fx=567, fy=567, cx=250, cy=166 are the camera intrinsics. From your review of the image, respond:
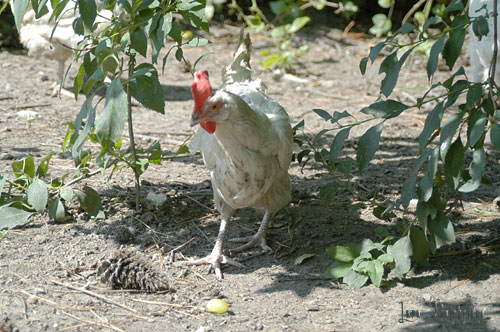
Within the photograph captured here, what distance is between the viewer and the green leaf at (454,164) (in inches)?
93.8

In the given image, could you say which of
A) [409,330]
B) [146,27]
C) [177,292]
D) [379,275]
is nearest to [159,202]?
[177,292]

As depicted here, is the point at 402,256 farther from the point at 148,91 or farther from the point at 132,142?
the point at 132,142

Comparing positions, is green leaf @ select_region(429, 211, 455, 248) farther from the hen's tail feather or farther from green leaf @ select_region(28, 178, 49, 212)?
green leaf @ select_region(28, 178, 49, 212)

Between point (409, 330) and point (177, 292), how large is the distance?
43.1 inches

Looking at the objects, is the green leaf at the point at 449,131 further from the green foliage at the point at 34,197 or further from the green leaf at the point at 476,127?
the green foliage at the point at 34,197

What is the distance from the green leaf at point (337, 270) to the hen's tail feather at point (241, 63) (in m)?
1.40

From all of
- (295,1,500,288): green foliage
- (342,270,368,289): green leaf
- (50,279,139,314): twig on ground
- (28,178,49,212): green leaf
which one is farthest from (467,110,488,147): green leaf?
(28,178,49,212): green leaf

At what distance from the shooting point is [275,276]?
9.69ft

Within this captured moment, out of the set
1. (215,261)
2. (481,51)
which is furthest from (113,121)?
(481,51)

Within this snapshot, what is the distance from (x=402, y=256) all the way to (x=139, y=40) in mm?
1581

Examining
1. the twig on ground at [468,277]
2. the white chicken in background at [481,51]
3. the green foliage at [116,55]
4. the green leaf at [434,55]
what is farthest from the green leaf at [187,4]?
the white chicken in background at [481,51]

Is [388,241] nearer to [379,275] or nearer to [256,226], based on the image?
[379,275]

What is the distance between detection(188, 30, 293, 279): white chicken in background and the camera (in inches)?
103

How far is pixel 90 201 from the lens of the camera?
3221mm
